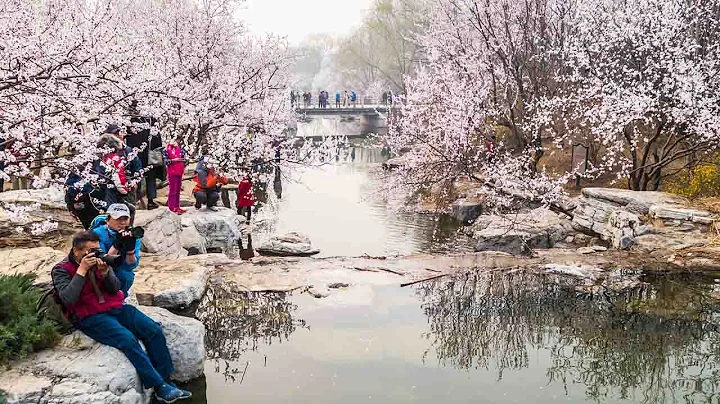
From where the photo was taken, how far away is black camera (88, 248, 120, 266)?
5.08 meters

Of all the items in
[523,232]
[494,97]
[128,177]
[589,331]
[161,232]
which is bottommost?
[589,331]

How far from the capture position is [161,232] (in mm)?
9516

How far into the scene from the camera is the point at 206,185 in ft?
40.9

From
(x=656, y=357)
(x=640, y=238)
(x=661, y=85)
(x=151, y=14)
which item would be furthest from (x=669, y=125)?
(x=151, y=14)

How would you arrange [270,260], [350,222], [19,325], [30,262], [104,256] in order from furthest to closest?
[350,222]
[270,260]
[30,262]
[104,256]
[19,325]

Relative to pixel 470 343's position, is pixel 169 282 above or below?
above

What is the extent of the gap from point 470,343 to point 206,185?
7.25 metres

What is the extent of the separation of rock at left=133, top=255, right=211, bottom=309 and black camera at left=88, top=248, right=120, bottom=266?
187cm

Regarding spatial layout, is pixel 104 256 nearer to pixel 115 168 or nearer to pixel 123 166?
pixel 115 168

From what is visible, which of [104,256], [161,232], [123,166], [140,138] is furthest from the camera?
[140,138]

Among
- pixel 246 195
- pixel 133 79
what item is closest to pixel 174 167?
pixel 133 79

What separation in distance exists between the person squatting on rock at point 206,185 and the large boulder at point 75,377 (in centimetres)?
722

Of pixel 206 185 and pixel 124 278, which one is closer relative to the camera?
pixel 124 278

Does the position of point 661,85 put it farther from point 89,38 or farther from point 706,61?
point 89,38
